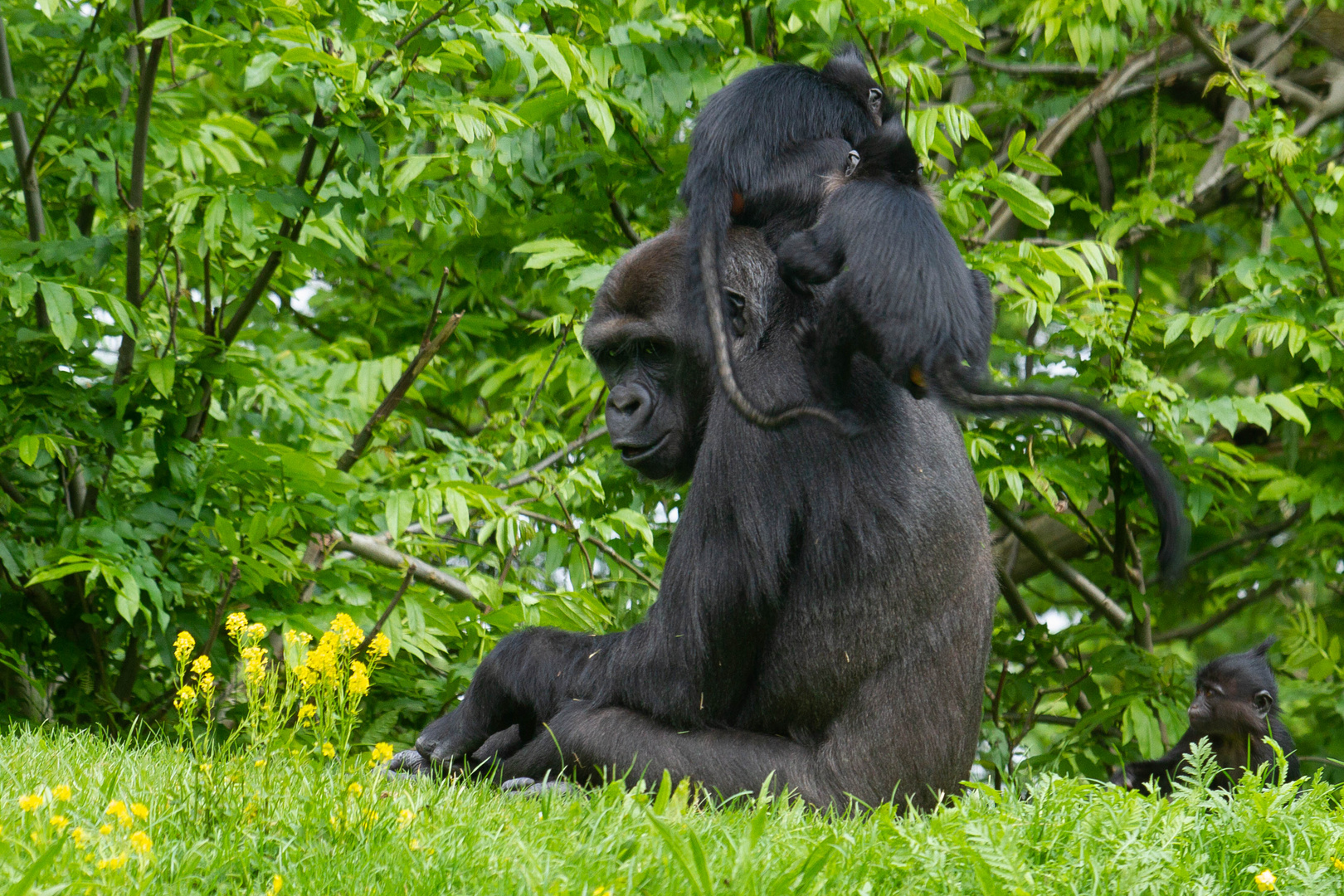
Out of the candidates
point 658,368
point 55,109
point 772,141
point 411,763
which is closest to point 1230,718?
point 658,368

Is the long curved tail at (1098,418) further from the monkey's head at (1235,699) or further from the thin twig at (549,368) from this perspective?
the thin twig at (549,368)

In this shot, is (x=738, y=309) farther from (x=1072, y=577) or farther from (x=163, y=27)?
(x=1072, y=577)

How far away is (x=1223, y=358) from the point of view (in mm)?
7168

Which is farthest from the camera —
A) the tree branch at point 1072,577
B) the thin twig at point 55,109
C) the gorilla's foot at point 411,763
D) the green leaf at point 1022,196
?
the tree branch at point 1072,577

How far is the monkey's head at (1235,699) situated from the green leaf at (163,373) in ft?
13.3

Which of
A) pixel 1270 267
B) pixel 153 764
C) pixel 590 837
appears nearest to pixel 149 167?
pixel 153 764

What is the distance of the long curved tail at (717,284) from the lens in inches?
117

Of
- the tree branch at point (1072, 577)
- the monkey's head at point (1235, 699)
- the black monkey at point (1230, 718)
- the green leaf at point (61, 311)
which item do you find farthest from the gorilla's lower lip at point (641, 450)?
the tree branch at point (1072, 577)

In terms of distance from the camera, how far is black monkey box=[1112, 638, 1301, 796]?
5.04 m

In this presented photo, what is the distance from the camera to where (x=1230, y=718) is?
508 cm

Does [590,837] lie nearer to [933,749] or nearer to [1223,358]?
[933,749]

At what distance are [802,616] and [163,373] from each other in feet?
8.20

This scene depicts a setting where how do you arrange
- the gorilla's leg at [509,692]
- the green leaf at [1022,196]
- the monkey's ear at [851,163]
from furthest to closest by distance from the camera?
the green leaf at [1022,196] → the gorilla's leg at [509,692] → the monkey's ear at [851,163]

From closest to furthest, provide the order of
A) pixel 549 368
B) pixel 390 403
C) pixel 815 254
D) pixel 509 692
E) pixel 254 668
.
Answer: pixel 254 668 → pixel 815 254 → pixel 509 692 → pixel 390 403 → pixel 549 368
